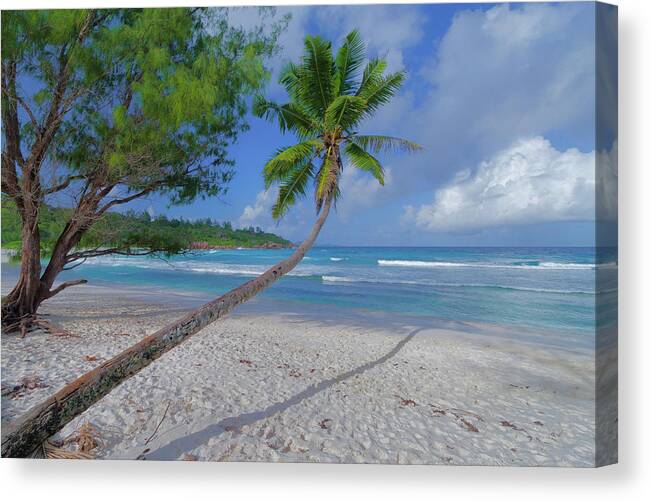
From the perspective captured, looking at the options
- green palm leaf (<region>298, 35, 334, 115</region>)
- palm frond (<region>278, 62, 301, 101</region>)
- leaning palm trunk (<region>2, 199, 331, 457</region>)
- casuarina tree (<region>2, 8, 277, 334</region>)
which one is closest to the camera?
leaning palm trunk (<region>2, 199, 331, 457</region>)

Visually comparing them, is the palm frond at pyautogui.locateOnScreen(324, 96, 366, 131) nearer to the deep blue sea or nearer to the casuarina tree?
the casuarina tree

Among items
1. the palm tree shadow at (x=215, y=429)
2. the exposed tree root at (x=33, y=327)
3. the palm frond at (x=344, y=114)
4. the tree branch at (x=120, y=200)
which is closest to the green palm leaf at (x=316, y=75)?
the palm frond at (x=344, y=114)

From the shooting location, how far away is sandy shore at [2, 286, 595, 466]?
90.7 inches

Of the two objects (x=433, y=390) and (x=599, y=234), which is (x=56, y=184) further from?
(x=599, y=234)

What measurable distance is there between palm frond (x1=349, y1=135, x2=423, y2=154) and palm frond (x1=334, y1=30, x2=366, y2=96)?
0.51 metres

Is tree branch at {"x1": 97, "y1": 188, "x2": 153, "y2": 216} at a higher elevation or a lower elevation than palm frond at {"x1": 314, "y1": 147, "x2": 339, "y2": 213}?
lower

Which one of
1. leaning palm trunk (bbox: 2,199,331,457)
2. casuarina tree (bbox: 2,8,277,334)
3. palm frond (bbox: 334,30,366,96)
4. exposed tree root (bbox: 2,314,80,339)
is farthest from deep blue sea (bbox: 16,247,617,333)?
palm frond (bbox: 334,30,366,96)

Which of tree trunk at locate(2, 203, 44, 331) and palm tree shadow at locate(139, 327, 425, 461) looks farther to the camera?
tree trunk at locate(2, 203, 44, 331)

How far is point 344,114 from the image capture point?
121 inches

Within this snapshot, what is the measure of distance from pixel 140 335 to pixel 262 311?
3.00 metres

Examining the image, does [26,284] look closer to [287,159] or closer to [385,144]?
[287,159]

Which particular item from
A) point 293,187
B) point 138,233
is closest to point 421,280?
point 293,187

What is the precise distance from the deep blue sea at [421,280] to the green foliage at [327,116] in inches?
75.5

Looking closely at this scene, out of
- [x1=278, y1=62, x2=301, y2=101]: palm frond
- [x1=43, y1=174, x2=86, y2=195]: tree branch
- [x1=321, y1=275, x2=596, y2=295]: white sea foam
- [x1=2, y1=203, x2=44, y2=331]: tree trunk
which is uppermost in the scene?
[x1=278, y1=62, x2=301, y2=101]: palm frond
